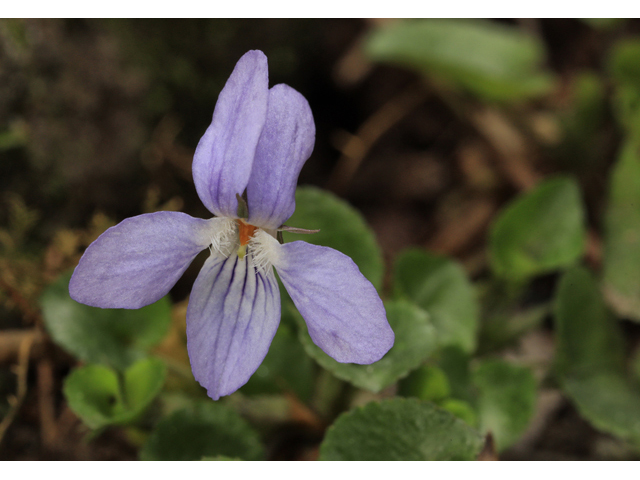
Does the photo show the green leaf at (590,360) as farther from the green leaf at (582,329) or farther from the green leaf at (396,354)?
the green leaf at (396,354)

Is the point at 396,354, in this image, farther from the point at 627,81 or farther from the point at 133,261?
the point at 627,81

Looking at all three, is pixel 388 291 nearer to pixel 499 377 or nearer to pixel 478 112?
pixel 499 377

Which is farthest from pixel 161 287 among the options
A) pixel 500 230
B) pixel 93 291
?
pixel 500 230

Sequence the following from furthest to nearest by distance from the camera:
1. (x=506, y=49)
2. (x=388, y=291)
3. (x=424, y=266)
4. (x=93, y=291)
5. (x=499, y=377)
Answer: (x=506, y=49)
(x=388, y=291)
(x=424, y=266)
(x=499, y=377)
(x=93, y=291)

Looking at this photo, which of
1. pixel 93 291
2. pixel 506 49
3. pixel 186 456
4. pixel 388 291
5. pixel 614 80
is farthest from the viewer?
pixel 506 49

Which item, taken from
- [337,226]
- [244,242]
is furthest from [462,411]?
[244,242]

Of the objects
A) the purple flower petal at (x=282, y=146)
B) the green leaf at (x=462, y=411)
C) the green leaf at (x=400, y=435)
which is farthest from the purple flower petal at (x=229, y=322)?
the green leaf at (x=462, y=411)

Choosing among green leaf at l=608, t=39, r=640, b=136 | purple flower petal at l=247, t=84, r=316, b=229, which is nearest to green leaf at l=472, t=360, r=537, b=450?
purple flower petal at l=247, t=84, r=316, b=229

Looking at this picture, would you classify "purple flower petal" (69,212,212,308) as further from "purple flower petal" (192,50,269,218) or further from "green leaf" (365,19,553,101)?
"green leaf" (365,19,553,101)
